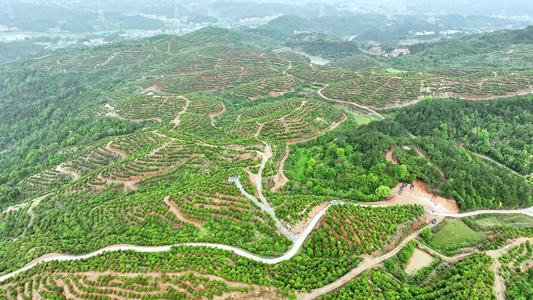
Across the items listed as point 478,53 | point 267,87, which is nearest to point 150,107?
point 267,87

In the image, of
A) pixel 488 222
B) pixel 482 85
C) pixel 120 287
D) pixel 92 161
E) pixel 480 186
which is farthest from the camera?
pixel 482 85

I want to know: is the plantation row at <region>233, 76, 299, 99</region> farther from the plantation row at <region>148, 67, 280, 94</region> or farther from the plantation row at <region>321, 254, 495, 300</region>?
the plantation row at <region>321, 254, 495, 300</region>

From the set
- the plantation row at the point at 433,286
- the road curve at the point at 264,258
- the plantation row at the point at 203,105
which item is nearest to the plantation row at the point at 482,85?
the road curve at the point at 264,258

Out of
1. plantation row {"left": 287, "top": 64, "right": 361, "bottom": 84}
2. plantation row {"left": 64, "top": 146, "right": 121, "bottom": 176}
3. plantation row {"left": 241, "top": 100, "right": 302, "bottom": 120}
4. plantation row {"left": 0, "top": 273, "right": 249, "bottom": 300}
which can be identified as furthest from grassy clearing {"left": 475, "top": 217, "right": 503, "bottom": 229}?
plantation row {"left": 287, "top": 64, "right": 361, "bottom": 84}

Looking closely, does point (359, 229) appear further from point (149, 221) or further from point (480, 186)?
point (149, 221)

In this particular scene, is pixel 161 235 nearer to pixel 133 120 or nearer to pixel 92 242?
pixel 92 242

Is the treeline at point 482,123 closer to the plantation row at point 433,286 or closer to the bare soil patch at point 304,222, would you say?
the plantation row at point 433,286

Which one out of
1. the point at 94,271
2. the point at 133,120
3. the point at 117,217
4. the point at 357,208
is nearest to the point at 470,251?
the point at 357,208
